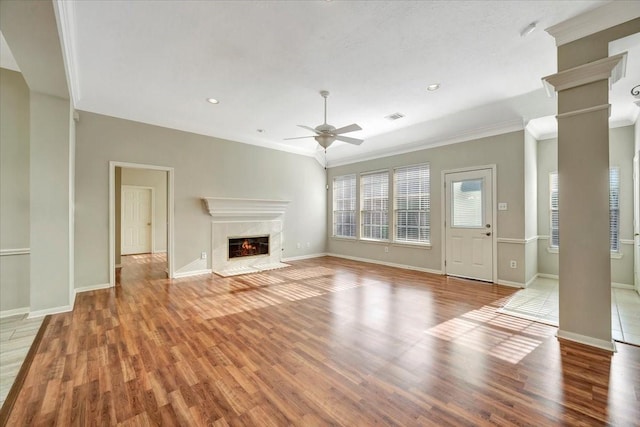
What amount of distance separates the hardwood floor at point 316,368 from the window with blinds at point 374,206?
2962 millimetres

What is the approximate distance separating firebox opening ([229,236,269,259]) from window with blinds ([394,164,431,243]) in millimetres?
3140

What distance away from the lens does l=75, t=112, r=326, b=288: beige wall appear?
173 inches

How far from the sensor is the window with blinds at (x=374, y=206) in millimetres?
6578

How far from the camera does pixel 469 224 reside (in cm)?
514

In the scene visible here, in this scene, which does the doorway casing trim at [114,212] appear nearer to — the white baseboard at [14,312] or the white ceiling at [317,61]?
the white ceiling at [317,61]

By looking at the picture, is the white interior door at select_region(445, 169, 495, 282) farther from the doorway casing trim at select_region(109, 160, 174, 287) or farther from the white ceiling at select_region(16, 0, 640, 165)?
the doorway casing trim at select_region(109, 160, 174, 287)

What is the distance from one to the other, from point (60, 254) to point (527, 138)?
720 centimetres

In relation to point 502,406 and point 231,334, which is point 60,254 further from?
point 502,406

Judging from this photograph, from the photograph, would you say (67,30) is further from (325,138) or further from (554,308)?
(554,308)

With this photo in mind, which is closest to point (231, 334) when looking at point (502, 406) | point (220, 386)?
point (220, 386)

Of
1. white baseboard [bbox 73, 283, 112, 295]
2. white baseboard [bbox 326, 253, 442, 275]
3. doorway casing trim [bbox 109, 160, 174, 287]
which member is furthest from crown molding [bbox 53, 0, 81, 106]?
white baseboard [bbox 326, 253, 442, 275]

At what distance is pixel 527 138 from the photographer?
468 centimetres

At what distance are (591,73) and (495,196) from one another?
2.61 metres

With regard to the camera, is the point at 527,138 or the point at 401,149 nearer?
the point at 527,138
